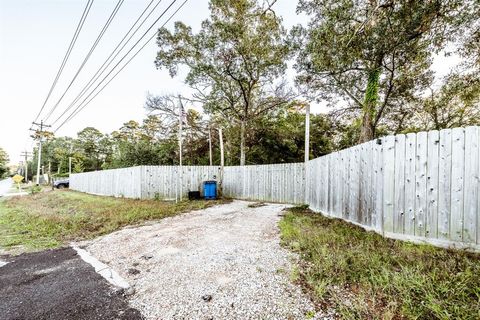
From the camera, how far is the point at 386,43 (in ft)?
22.1

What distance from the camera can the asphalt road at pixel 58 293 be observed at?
207cm

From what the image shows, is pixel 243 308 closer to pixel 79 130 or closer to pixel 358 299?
pixel 358 299

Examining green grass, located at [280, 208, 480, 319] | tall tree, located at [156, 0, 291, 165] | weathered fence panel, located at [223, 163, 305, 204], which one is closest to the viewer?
green grass, located at [280, 208, 480, 319]

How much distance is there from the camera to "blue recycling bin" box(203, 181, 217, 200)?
11.0 meters

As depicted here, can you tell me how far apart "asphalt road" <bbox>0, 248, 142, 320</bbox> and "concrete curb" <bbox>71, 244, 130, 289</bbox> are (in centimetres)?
6

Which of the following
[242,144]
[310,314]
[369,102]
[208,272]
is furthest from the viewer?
[242,144]

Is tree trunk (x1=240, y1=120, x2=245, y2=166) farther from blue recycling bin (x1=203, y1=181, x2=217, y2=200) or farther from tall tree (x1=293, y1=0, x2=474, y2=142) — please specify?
tall tree (x1=293, y1=0, x2=474, y2=142)

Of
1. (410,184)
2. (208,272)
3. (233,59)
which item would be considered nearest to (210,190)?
(233,59)

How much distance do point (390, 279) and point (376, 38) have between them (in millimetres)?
7035

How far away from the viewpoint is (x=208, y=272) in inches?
108

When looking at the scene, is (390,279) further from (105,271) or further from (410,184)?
(105,271)

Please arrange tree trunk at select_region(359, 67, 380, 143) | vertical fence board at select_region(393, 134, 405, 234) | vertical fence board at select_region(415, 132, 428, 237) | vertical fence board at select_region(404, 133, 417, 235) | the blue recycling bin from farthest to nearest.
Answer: the blue recycling bin → tree trunk at select_region(359, 67, 380, 143) → vertical fence board at select_region(393, 134, 405, 234) → vertical fence board at select_region(404, 133, 417, 235) → vertical fence board at select_region(415, 132, 428, 237)

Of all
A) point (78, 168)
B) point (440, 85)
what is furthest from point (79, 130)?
point (440, 85)

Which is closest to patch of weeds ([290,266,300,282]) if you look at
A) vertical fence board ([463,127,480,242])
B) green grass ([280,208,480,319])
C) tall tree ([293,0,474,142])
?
green grass ([280,208,480,319])
